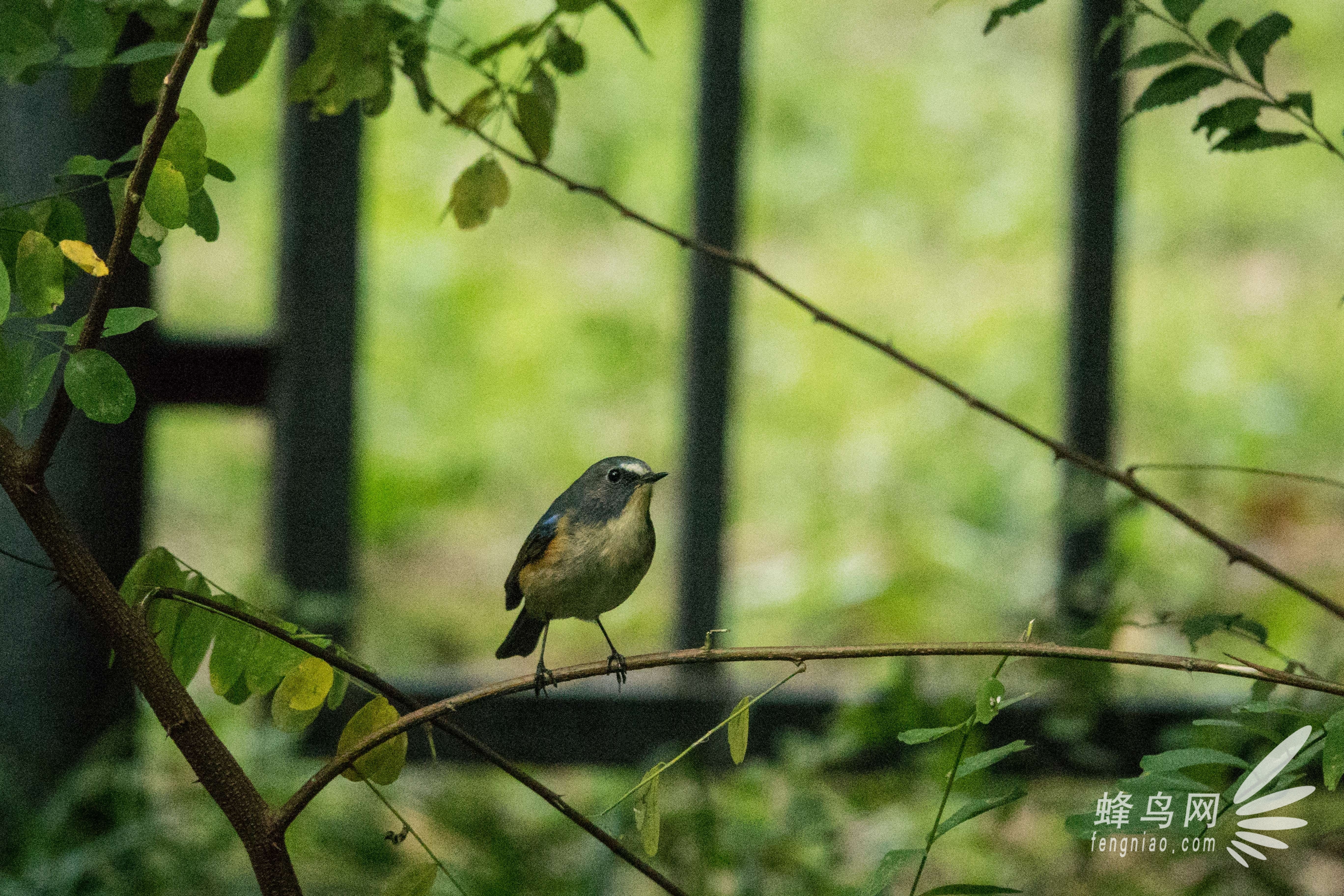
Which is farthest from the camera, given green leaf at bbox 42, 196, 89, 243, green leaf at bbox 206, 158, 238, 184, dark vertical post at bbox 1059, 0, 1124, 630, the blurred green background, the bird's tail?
the blurred green background

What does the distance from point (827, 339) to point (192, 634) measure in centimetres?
373

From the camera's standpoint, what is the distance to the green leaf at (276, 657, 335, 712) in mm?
952

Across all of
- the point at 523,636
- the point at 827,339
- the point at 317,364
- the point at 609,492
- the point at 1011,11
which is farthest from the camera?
the point at 827,339

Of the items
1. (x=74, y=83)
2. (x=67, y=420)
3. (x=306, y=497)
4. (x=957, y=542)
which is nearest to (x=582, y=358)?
(x=957, y=542)

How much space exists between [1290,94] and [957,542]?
9.63ft

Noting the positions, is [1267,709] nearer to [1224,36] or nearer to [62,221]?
[1224,36]

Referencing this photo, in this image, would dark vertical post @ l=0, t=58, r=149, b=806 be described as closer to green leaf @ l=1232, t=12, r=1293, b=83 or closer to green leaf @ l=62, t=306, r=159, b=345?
green leaf @ l=62, t=306, r=159, b=345

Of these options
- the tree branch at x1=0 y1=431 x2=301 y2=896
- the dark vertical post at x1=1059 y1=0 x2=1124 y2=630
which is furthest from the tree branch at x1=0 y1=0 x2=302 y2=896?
the dark vertical post at x1=1059 y1=0 x2=1124 y2=630

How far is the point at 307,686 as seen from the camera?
96cm

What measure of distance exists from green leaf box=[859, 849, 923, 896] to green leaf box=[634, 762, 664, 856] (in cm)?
16

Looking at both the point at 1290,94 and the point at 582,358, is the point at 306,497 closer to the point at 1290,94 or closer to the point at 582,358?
the point at 582,358

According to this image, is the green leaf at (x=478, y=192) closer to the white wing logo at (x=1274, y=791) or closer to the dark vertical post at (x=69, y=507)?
the dark vertical post at (x=69, y=507)

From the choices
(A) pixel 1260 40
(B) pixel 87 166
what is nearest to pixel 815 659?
(B) pixel 87 166

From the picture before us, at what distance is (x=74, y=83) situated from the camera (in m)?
1.29
